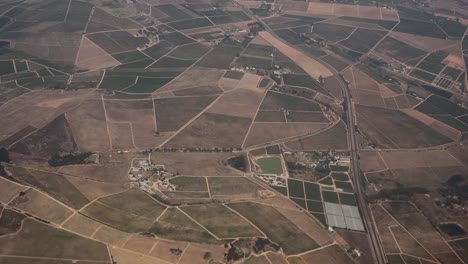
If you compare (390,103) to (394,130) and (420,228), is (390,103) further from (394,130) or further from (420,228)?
(420,228)

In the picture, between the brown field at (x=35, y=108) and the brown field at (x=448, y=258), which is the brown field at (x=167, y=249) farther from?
the brown field at (x=35, y=108)

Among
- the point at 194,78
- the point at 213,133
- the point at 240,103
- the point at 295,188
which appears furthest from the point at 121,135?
the point at 295,188

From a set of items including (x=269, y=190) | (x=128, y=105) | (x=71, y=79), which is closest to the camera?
(x=269, y=190)

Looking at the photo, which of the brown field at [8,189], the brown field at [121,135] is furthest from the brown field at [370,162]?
the brown field at [8,189]

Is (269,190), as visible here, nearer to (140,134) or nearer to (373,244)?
(373,244)

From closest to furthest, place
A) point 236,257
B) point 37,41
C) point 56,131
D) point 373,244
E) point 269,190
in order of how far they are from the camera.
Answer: point 236,257, point 373,244, point 269,190, point 56,131, point 37,41

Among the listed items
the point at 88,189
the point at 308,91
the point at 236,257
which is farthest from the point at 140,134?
the point at 308,91
